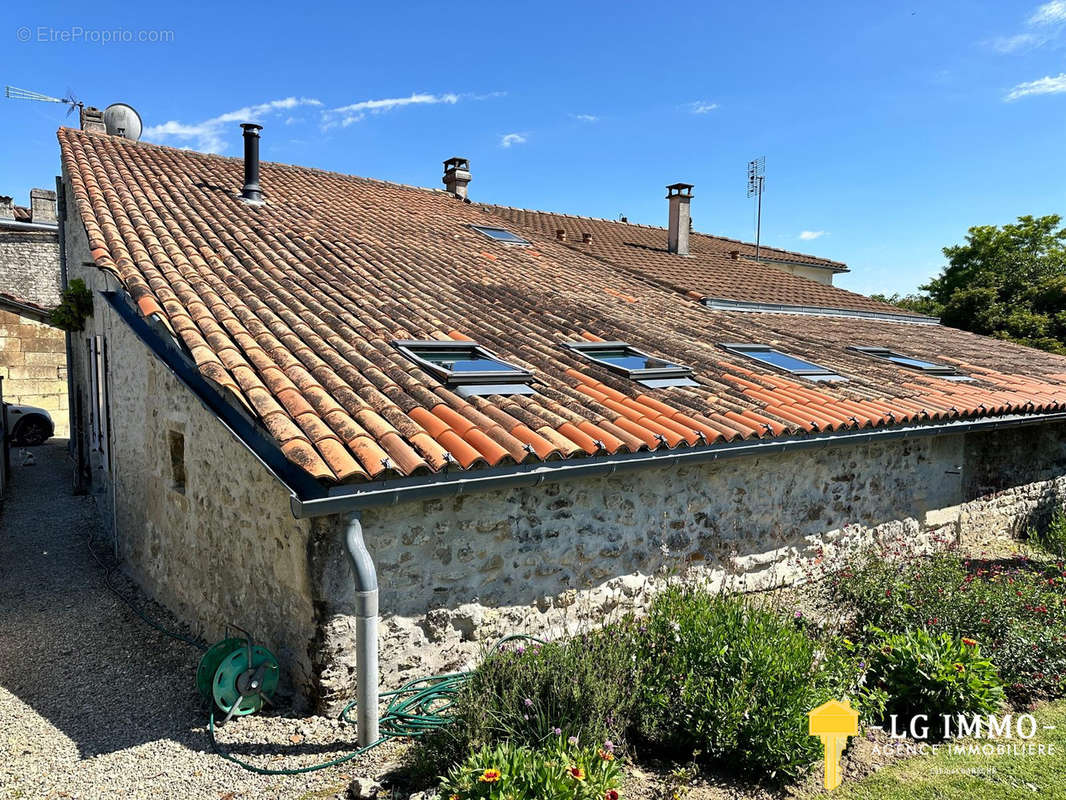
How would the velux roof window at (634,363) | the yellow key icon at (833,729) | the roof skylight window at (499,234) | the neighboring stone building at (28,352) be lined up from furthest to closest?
the neighboring stone building at (28,352), the roof skylight window at (499,234), the velux roof window at (634,363), the yellow key icon at (833,729)

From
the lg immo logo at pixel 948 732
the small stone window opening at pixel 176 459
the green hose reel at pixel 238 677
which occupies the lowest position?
the lg immo logo at pixel 948 732

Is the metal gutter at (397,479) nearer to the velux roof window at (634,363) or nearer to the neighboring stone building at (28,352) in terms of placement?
the velux roof window at (634,363)

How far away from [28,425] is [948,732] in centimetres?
1728

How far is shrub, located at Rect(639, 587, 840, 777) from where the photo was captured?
399 cm

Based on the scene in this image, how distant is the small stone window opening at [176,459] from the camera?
20.0ft

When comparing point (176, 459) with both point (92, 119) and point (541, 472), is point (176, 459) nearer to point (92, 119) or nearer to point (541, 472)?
point (541, 472)

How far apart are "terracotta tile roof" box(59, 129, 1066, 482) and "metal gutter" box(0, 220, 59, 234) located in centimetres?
1151

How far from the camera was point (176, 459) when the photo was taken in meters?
6.14

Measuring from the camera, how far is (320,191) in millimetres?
11391

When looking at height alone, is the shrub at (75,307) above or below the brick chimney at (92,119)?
below

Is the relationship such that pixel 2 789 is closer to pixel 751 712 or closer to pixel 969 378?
pixel 751 712

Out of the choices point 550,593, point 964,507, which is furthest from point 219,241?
point 964,507

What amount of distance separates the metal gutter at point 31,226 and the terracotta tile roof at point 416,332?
1151cm

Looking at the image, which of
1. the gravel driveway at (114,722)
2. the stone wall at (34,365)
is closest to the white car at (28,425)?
the stone wall at (34,365)
